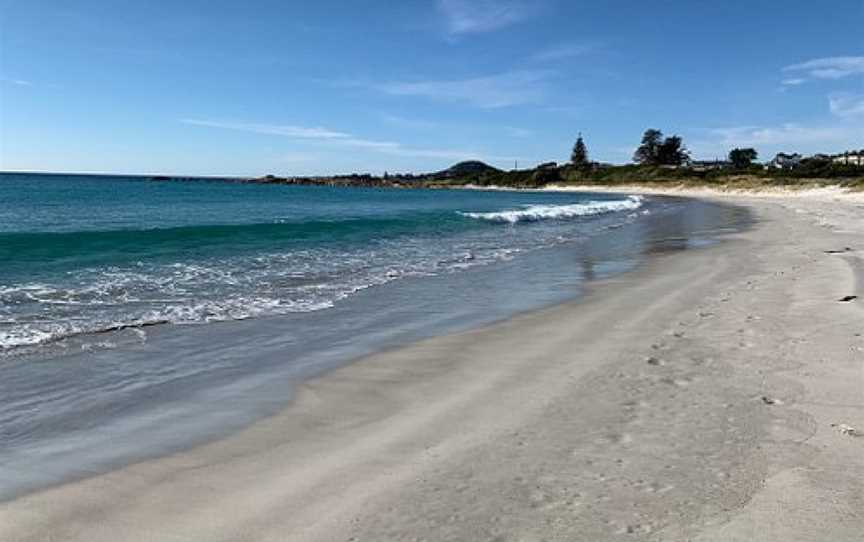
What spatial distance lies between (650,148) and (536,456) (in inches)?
6449

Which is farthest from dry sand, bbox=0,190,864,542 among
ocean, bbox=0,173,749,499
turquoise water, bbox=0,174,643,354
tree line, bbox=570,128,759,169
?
tree line, bbox=570,128,759,169

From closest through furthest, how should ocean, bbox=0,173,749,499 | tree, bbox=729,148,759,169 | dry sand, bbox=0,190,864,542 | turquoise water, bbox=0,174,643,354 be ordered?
dry sand, bbox=0,190,864,542
ocean, bbox=0,173,749,499
turquoise water, bbox=0,174,643,354
tree, bbox=729,148,759,169

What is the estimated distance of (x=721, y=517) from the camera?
3.59 metres

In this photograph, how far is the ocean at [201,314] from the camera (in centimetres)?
539

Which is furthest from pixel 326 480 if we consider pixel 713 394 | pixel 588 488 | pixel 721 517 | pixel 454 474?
pixel 713 394

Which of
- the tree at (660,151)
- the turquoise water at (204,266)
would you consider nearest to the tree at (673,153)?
the tree at (660,151)

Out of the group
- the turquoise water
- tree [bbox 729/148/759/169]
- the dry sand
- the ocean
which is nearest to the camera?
the dry sand

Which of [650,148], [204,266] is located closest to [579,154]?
[650,148]

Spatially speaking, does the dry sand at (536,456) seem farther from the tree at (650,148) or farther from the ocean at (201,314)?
the tree at (650,148)

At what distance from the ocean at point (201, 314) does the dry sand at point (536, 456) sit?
2.19ft

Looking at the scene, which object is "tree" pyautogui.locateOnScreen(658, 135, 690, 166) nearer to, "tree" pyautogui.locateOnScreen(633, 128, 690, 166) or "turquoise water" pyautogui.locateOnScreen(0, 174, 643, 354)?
"tree" pyautogui.locateOnScreen(633, 128, 690, 166)

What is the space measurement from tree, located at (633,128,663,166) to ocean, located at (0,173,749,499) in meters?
139

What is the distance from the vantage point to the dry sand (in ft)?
11.8

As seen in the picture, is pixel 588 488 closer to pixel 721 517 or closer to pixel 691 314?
pixel 721 517
